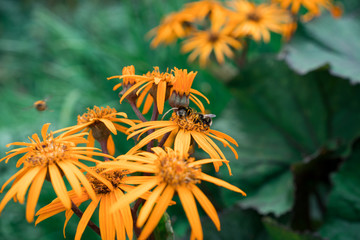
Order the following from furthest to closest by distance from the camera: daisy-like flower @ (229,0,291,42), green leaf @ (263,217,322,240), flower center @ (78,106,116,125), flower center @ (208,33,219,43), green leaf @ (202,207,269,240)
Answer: flower center @ (208,33,219,43) < daisy-like flower @ (229,0,291,42) < green leaf @ (202,207,269,240) < green leaf @ (263,217,322,240) < flower center @ (78,106,116,125)

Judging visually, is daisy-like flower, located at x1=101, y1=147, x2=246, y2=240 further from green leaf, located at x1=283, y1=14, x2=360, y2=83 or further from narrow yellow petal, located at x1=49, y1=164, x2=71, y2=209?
green leaf, located at x1=283, y1=14, x2=360, y2=83

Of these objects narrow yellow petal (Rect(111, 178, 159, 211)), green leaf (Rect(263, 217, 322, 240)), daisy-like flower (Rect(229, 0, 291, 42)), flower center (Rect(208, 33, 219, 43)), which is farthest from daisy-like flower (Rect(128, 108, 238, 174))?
flower center (Rect(208, 33, 219, 43))

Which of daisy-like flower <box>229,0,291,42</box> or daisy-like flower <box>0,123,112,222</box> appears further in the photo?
daisy-like flower <box>229,0,291,42</box>

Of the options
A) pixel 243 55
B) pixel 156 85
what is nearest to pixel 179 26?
pixel 243 55

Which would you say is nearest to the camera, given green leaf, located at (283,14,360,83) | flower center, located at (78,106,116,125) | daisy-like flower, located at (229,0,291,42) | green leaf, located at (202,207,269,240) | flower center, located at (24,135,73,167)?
flower center, located at (24,135,73,167)

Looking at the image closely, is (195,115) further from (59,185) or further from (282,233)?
(282,233)

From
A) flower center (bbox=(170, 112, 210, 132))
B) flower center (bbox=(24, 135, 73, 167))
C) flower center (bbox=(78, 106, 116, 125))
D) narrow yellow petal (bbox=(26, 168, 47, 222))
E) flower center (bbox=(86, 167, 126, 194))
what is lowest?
narrow yellow petal (bbox=(26, 168, 47, 222))

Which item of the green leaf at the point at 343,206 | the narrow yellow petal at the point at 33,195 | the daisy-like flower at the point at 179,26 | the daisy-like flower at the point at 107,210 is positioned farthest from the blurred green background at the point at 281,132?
the narrow yellow petal at the point at 33,195

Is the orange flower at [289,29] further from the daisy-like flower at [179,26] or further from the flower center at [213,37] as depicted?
the daisy-like flower at [179,26]
